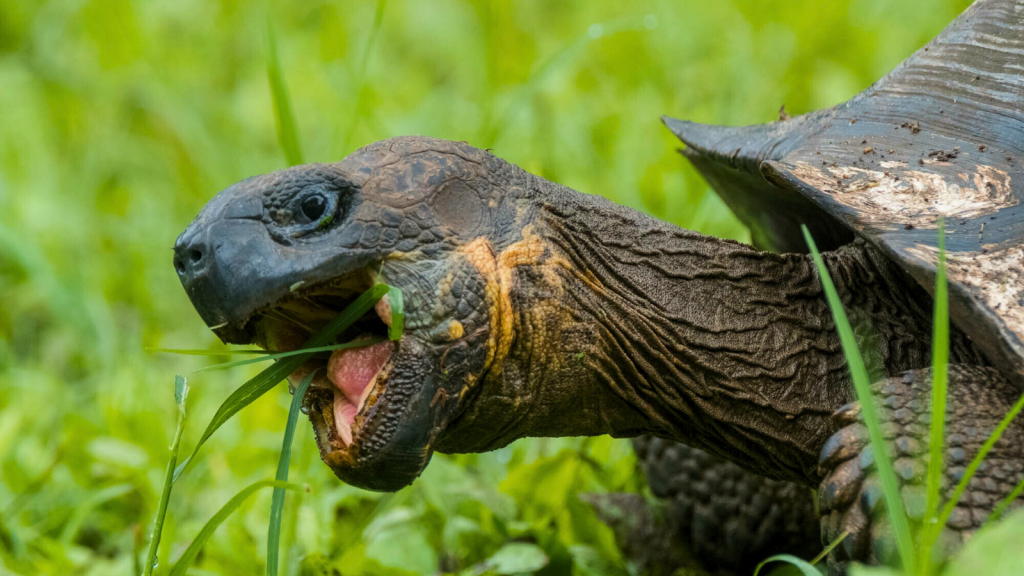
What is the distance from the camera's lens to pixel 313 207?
1688 millimetres

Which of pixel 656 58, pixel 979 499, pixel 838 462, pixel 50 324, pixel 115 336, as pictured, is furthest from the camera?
pixel 656 58

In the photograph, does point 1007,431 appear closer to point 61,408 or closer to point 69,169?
point 61,408

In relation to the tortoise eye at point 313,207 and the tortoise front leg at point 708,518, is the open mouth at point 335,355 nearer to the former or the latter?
the tortoise eye at point 313,207

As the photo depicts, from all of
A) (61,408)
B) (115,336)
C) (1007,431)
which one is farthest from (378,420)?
(115,336)

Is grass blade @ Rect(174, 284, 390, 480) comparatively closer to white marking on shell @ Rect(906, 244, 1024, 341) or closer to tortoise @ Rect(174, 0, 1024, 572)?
tortoise @ Rect(174, 0, 1024, 572)

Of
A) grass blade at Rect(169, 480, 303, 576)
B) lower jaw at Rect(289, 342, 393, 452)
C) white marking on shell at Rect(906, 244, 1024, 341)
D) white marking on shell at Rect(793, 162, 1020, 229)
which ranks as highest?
white marking on shell at Rect(793, 162, 1020, 229)

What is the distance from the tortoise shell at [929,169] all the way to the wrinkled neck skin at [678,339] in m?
0.20

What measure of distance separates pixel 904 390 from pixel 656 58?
3.92 m

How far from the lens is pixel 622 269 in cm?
193

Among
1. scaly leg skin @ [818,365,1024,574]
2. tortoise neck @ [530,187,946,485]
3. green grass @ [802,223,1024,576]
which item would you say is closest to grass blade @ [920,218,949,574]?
green grass @ [802,223,1024,576]

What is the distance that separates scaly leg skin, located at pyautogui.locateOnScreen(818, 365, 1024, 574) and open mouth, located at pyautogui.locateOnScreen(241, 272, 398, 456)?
791 mm

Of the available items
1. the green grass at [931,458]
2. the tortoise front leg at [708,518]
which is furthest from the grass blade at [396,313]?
the tortoise front leg at [708,518]

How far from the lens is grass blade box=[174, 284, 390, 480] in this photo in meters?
1.63

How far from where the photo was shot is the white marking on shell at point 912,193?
1.79 metres
